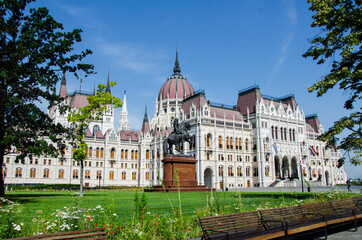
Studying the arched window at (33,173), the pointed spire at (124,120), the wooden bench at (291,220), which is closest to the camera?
the wooden bench at (291,220)

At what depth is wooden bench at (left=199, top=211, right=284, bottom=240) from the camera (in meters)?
6.35

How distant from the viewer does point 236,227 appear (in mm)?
6984

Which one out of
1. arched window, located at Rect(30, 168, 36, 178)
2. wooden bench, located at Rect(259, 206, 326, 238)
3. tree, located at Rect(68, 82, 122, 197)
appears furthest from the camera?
arched window, located at Rect(30, 168, 36, 178)

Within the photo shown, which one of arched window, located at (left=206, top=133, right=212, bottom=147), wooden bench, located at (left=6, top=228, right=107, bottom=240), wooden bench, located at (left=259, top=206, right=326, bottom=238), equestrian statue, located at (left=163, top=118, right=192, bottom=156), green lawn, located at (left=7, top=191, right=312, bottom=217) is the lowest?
green lawn, located at (left=7, top=191, right=312, bottom=217)

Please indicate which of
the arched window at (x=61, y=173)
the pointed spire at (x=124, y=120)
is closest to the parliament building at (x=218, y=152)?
the arched window at (x=61, y=173)

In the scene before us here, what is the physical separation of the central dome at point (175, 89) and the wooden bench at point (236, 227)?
81.7m

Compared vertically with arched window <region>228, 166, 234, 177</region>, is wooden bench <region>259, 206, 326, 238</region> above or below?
below

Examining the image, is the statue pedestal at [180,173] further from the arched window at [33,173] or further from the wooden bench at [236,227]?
the arched window at [33,173]

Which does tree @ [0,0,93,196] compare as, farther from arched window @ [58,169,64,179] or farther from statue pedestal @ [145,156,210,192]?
arched window @ [58,169,64,179]

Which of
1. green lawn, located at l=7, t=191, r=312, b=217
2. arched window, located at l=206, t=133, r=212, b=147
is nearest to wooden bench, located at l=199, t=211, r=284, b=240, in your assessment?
green lawn, located at l=7, t=191, r=312, b=217

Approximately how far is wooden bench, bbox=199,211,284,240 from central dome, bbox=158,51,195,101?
268ft

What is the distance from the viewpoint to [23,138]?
1789 centimetres

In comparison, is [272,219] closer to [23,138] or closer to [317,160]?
[23,138]

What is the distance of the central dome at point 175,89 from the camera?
90000mm
